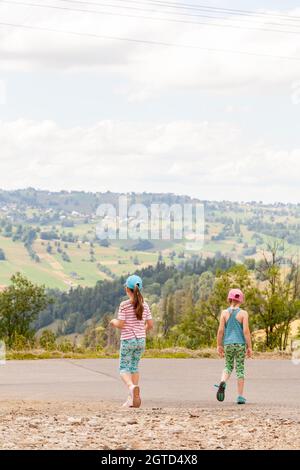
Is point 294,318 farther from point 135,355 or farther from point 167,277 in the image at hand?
point 167,277

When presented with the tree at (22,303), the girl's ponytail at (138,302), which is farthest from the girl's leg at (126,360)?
Result: the tree at (22,303)

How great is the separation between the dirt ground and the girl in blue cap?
583mm

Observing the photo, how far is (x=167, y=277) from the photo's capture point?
184m

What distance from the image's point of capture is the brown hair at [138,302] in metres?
13.4

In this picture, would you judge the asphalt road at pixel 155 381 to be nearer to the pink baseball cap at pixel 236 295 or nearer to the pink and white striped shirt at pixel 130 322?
the pink and white striped shirt at pixel 130 322

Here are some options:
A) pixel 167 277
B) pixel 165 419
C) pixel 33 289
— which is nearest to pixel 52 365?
pixel 165 419

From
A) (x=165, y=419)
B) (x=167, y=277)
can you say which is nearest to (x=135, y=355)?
(x=165, y=419)

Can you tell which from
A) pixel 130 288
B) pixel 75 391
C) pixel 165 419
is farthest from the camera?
pixel 75 391

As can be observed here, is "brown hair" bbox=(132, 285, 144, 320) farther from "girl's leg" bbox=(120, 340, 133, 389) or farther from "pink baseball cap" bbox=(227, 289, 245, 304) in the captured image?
"pink baseball cap" bbox=(227, 289, 245, 304)
